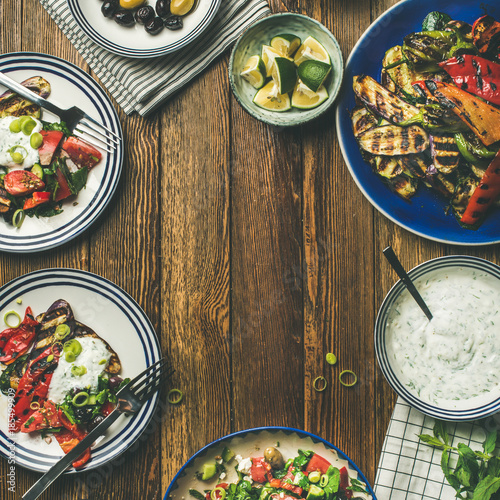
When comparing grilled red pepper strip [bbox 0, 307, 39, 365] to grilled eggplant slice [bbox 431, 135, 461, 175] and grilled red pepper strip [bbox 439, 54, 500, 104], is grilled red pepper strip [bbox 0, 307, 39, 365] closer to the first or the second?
grilled eggplant slice [bbox 431, 135, 461, 175]

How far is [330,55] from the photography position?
4.89ft

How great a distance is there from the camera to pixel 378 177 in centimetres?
150

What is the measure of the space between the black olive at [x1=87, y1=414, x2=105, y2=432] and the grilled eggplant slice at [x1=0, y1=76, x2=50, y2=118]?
0.99 metres

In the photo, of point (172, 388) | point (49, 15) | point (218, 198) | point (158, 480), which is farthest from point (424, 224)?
point (49, 15)

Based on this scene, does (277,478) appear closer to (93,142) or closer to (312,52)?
(93,142)

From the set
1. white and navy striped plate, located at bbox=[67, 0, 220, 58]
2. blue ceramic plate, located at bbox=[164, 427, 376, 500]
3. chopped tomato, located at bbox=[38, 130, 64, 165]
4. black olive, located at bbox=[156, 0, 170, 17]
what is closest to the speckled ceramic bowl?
white and navy striped plate, located at bbox=[67, 0, 220, 58]

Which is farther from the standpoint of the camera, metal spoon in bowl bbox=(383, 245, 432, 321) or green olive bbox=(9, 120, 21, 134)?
green olive bbox=(9, 120, 21, 134)

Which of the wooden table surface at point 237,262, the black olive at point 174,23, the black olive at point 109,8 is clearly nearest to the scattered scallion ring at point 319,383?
the wooden table surface at point 237,262

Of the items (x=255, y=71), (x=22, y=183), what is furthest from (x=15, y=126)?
(x=255, y=71)

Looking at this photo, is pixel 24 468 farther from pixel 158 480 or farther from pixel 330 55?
pixel 330 55

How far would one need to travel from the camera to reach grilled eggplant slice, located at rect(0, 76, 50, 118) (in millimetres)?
1537

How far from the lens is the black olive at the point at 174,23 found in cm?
150

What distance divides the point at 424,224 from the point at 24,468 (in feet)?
4.95

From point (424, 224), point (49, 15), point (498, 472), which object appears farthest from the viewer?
point (49, 15)
